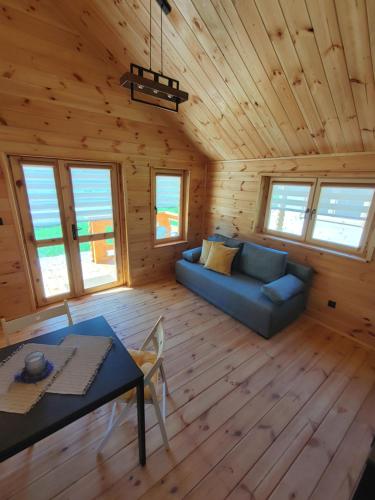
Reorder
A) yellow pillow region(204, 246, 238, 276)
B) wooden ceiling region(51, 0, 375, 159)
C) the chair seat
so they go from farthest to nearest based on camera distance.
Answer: yellow pillow region(204, 246, 238, 276) < wooden ceiling region(51, 0, 375, 159) < the chair seat

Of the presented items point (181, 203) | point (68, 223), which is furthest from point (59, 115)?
point (181, 203)

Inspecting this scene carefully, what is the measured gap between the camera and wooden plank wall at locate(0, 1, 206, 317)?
2248 millimetres

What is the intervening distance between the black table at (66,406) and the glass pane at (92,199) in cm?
201

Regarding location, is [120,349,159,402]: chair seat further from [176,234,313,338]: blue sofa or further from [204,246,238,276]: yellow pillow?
[204,246,238,276]: yellow pillow

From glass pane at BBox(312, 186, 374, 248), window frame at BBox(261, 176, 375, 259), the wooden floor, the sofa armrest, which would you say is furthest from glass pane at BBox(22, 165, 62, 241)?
glass pane at BBox(312, 186, 374, 248)

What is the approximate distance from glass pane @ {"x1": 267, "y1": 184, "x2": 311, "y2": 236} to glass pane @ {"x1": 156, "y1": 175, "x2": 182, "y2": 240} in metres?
1.56

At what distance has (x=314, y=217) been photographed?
9.69 feet

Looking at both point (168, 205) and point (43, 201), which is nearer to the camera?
point (43, 201)

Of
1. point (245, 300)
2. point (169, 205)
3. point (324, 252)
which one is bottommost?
point (245, 300)

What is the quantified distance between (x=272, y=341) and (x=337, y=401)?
761 millimetres

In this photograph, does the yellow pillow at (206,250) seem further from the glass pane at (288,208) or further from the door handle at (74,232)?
the door handle at (74,232)

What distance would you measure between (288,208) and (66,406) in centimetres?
321

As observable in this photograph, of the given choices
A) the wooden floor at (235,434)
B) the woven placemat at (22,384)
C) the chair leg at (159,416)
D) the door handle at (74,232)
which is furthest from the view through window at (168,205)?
the chair leg at (159,416)

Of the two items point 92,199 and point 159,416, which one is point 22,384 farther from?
point 92,199
